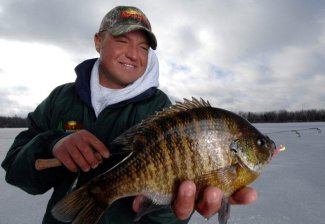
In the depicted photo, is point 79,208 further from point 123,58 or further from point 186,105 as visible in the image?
point 123,58

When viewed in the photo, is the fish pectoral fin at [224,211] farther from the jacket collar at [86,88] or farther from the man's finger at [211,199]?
the jacket collar at [86,88]

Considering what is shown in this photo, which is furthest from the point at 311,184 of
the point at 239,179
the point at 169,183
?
the point at 169,183

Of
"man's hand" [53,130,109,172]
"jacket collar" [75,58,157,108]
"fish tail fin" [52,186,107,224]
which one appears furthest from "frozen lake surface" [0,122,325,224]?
"man's hand" [53,130,109,172]

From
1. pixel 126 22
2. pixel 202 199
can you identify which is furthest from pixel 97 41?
pixel 202 199

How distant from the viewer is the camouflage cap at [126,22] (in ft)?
8.07

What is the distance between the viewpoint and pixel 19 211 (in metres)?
4.21

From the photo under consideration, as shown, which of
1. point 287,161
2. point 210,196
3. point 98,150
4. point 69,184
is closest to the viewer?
point 98,150

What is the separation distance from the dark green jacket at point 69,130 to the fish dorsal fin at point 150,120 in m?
0.39

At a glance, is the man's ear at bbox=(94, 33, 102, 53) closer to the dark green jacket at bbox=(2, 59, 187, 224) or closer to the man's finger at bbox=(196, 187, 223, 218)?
the dark green jacket at bbox=(2, 59, 187, 224)

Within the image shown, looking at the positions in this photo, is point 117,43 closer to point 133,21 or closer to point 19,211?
point 133,21

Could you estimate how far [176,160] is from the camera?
5.53 ft

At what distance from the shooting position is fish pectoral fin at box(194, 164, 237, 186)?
1733 mm

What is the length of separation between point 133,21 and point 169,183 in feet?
4.75

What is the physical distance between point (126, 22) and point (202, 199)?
154cm
